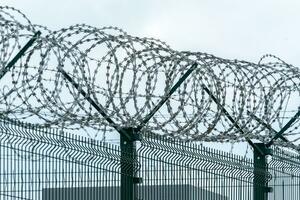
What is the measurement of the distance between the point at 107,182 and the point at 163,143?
1.36 m

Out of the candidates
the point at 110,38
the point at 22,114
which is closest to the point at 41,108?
the point at 22,114

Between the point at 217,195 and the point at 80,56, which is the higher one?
the point at 80,56

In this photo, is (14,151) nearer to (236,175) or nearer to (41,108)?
(41,108)

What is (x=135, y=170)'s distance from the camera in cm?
2061

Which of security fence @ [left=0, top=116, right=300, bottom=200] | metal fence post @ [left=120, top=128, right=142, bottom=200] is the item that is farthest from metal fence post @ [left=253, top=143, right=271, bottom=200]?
metal fence post @ [left=120, top=128, right=142, bottom=200]

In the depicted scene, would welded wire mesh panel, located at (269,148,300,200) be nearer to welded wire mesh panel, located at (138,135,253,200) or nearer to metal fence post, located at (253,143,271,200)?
metal fence post, located at (253,143,271,200)

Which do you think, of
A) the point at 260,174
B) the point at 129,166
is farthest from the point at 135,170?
the point at 260,174

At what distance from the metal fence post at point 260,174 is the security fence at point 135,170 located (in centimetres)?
3

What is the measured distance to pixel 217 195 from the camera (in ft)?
74.2

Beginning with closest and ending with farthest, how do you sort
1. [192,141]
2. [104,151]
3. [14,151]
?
[14,151] < [104,151] < [192,141]

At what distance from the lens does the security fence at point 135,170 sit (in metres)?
18.7

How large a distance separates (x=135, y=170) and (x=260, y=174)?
375 centimetres

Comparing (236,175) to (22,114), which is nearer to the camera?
(22,114)

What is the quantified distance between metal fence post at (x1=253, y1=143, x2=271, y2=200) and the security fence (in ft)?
0.10
